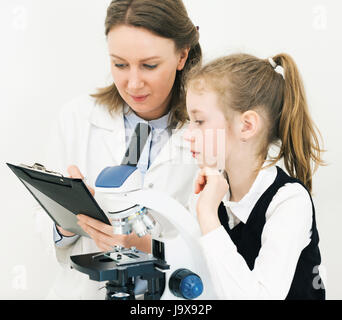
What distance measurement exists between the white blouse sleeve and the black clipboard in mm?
277

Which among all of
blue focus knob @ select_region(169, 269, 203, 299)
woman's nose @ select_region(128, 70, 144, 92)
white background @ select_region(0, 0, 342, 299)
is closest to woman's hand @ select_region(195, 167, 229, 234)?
blue focus knob @ select_region(169, 269, 203, 299)

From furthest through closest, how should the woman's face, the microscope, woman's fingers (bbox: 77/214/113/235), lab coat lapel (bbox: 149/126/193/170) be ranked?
lab coat lapel (bbox: 149/126/193/170) < the woman's face < woman's fingers (bbox: 77/214/113/235) < the microscope

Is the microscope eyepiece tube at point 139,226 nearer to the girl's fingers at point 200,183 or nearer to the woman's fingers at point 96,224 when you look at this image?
the woman's fingers at point 96,224

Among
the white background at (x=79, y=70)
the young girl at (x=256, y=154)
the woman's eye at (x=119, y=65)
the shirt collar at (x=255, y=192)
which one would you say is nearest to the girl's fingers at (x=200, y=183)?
Result: the young girl at (x=256, y=154)

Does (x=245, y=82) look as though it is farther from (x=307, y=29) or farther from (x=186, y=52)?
(x=307, y=29)

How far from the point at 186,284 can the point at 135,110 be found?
2.45ft

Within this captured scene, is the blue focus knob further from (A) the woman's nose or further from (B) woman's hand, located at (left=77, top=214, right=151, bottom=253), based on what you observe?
(A) the woman's nose

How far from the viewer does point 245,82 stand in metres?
1.35

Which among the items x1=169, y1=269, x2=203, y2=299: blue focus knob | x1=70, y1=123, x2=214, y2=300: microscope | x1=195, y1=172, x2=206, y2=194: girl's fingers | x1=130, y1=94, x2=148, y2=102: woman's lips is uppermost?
x1=130, y1=94, x2=148, y2=102: woman's lips

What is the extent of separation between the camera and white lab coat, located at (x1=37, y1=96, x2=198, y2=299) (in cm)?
169

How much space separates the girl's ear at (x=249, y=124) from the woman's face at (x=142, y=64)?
0.35 meters

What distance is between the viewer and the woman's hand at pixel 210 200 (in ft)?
3.85
